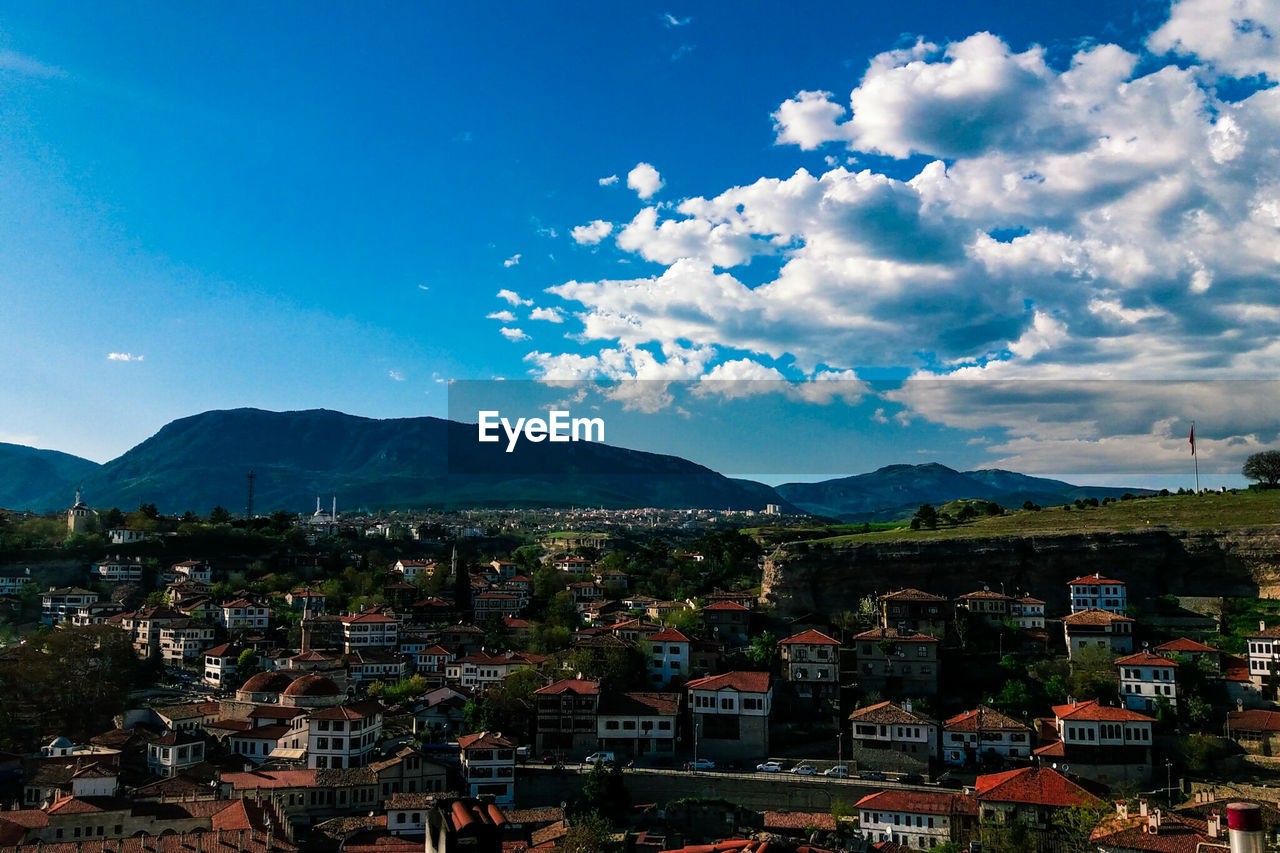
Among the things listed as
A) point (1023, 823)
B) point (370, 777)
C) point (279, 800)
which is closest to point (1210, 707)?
point (1023, 823)

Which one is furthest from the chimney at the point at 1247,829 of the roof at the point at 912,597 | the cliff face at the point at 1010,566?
the cliff face at the point at 1010,566

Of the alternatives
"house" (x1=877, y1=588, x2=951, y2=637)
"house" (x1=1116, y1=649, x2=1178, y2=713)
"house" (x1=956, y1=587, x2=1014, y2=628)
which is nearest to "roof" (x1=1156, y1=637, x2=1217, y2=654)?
"house" (x1=1116, y1=649, x2=1178, y2=713)

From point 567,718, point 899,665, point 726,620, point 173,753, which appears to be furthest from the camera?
point 726,620

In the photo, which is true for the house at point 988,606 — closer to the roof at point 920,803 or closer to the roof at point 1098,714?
the roof at point 1098,714

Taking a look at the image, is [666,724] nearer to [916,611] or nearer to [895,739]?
[895,739]

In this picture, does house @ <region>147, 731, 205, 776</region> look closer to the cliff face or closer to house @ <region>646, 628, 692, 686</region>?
house @ <region>646, 628, 692, 686</region>

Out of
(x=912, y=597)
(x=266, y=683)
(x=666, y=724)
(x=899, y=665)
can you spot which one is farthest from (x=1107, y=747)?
(x=266, y=683)

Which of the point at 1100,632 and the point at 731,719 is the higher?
the point at 1100,632
